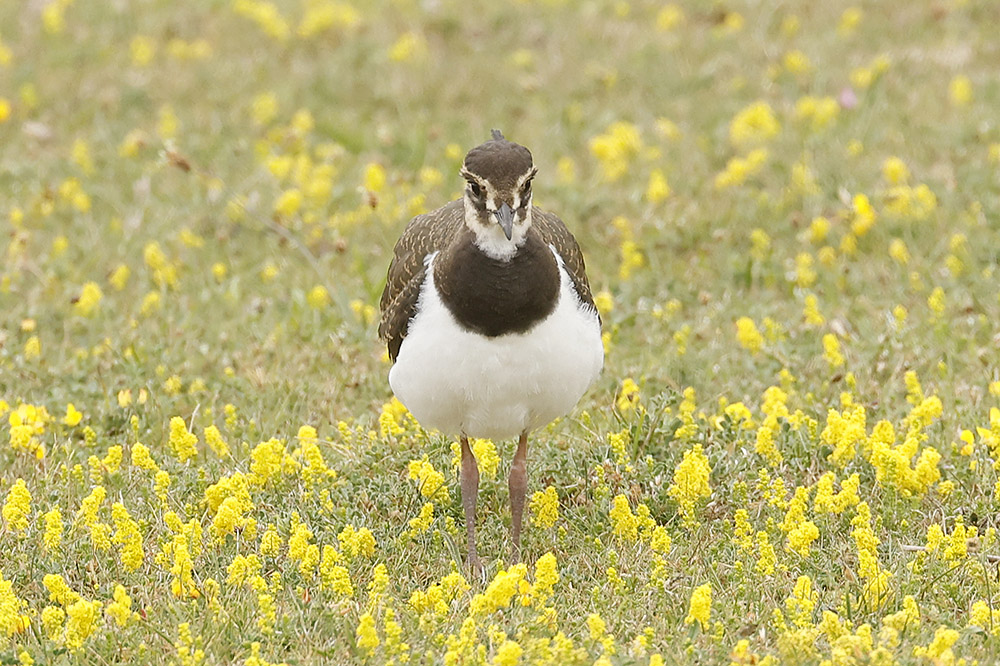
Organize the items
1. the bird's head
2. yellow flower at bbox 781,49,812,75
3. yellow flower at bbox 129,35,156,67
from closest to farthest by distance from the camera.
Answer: the bird's head → yellow flower at bbox 781,49,812,75 → yellow flower at bbox 129,35,156,67

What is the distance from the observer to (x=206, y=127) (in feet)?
36.6

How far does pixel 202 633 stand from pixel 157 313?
A: 3840 millimetres

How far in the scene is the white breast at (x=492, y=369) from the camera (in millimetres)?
5520

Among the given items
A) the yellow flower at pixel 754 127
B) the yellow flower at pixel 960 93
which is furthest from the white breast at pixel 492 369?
the yellow flower at pixel 960 93

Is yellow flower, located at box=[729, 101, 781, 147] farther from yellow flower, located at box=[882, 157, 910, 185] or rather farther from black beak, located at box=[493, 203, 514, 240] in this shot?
black beak, located at box=[493, 203, 514, 240]

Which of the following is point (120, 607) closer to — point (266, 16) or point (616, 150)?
point (616, 150)

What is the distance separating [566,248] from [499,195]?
837 mm

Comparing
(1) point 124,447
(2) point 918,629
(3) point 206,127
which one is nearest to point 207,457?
(1) point 124,447

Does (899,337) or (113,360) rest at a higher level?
(899,337)

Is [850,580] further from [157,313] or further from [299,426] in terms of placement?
[157,313]

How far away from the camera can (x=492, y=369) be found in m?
5.52

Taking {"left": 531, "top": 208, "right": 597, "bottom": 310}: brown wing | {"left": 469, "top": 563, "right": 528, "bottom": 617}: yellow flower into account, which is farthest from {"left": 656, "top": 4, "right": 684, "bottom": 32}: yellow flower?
{"left": 469, "top": 563, "right": 528, "bottom": 617}: yellow flower

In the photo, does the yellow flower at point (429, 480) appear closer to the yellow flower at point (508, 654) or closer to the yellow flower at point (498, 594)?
the yellow flower at point (498, 594)

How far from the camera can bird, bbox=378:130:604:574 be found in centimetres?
542
